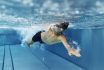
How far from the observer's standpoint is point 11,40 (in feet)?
48.3

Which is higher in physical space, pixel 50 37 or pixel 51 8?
pixel 51 8

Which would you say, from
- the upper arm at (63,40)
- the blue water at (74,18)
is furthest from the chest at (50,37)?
the blue water at (74,18)

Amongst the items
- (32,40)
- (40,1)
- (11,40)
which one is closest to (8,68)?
(32,40)

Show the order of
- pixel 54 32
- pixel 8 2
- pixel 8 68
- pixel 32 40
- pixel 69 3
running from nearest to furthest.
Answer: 1. pixel 69 3
2. pixel 8 2
3. pixel 54 32
4. pixel 32 40
5. pixel 8 68

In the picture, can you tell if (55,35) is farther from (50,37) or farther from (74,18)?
(74,18)

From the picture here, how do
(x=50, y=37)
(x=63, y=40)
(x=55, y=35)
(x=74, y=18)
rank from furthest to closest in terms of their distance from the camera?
(x=74, y=18), (x=50, y=37), (x=55, y=35), (x=63, y=40)

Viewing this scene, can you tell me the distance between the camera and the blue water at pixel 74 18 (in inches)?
162

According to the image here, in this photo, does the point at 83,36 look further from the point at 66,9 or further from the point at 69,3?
the point at 69,3

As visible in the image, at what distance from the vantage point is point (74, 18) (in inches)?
220

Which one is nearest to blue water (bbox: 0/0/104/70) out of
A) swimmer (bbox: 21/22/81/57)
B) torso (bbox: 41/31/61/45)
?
swimmer (bbox: 21/22/81/57)

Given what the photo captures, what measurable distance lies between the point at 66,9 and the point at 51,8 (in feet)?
0.97

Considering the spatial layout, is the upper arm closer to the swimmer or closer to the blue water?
the swimmer

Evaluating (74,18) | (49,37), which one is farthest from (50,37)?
(74,18)

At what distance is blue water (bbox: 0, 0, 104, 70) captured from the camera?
4.11 m
